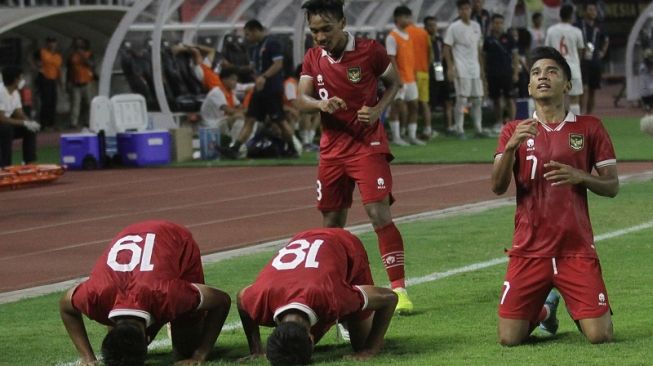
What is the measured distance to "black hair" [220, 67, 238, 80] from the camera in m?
27.5

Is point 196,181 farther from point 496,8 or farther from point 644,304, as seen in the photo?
point 496,8

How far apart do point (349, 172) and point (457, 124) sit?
56.2ft

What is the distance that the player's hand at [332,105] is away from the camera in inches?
411

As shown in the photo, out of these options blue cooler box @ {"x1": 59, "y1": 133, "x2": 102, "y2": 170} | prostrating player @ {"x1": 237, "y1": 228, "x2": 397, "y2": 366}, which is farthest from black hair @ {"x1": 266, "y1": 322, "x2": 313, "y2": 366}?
blue cooler box @ {"x1": 59, "y1": 133, "x2": 102, "y2": 170}

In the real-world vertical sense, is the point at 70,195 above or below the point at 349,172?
below

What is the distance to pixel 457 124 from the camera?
27844mm

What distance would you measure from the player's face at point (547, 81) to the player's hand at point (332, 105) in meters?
1.84

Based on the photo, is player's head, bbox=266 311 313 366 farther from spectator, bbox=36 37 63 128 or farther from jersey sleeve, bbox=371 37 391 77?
spectator, bbox=36 37 63 128

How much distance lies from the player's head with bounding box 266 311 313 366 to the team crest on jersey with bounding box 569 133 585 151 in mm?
1915

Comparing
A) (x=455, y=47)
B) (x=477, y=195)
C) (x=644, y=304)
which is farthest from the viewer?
(x=455, y=47)

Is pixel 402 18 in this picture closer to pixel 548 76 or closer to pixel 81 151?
pixel 81 151

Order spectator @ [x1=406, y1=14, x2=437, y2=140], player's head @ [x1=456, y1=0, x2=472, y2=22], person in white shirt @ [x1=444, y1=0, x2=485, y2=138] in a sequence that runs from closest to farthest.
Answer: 1. player's head @ [x1=456, y1=0, x2=472, y2=22]
2. spectator @ [x1=406, y1=14, x2=437, y2=140]
3. person in white shirt @ [x1=444, y1=0, x2=485, y2=138]

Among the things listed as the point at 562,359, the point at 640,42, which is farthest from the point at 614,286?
the point at 640,42

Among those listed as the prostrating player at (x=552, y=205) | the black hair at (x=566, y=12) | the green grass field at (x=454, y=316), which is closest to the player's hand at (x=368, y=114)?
the green grass field at (x=454, y=316)
